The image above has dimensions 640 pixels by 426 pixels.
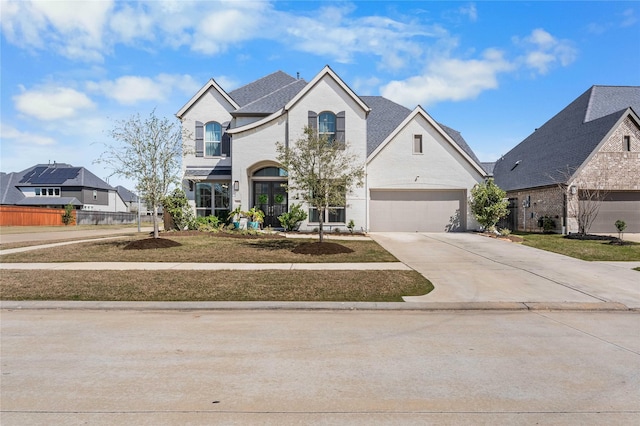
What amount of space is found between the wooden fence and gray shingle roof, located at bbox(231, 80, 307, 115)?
29.9m

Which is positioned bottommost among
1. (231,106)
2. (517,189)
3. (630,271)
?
(630,271)

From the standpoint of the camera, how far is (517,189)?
29.2 metres

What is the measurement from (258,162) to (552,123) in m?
24.5

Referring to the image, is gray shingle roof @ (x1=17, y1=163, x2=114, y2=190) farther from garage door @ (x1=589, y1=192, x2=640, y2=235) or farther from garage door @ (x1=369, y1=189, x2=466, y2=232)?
garage door @ (x1=589, y1=192, x2=640, y2=235)

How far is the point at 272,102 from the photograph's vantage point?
24.3 meters

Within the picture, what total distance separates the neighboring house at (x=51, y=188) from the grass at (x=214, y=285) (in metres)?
55.5

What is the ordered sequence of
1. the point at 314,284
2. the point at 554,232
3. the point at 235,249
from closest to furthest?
Answer: the point at 314,284 < the point at 235,249 < the point at 554,232

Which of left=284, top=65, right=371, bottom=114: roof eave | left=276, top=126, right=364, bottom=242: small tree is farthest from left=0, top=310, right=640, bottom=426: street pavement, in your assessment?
left=284, top=65, right=371, bottom=114: roof eave

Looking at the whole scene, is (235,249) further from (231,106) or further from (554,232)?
(554,232)

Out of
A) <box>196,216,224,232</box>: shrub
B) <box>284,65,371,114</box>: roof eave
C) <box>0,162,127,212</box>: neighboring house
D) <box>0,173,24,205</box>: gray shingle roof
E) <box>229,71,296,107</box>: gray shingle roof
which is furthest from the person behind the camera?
<box>0,162,127,212</box>: neighboring house

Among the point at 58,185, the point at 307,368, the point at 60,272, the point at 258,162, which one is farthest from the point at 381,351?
the point at 58,185

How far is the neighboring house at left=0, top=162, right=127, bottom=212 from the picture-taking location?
5678 cm

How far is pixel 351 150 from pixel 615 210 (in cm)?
1706

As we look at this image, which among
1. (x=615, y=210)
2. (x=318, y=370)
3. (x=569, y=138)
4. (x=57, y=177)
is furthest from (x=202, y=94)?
(x=57, y=177)
